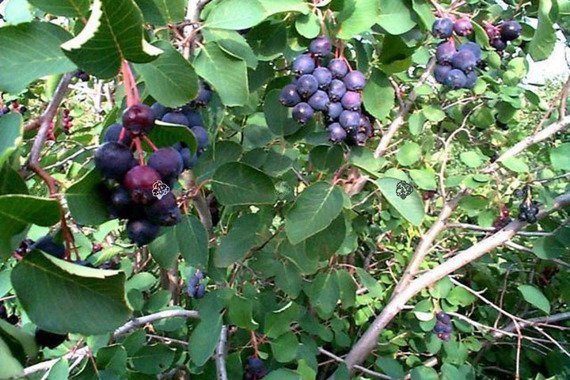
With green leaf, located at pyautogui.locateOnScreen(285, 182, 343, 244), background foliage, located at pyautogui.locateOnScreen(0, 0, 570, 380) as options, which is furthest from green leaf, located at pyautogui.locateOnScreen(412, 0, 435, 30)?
green leaf, located at pyautogui.locateOnScreen(285, 182, 343, 244)

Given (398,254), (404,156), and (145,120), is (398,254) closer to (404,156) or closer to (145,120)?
(404,156)

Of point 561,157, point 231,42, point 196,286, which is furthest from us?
point 196,286

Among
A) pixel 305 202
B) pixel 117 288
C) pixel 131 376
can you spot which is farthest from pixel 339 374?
pixel 117 288

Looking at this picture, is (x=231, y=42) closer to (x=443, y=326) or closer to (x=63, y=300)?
(x=63, y=300)

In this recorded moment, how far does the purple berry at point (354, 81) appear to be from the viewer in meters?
1.17

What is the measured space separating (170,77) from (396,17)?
53 cm

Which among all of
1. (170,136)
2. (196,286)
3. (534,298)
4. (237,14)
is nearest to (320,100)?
(237,14)

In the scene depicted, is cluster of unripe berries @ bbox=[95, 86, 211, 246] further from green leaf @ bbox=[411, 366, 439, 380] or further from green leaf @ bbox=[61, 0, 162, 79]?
green leaf @ bbox=[411, 366, 439, 380]

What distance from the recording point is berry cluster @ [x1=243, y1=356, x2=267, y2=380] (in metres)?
1.57

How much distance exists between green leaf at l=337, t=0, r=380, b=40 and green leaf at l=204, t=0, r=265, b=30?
18 cm

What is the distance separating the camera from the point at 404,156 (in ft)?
6.28

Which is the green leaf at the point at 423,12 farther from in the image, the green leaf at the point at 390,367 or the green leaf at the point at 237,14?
the green leaf at the point at 390,367

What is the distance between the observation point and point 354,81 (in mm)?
1167

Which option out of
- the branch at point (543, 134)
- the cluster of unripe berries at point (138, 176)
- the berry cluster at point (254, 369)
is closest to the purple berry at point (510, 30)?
the branch at point (543, 134)
